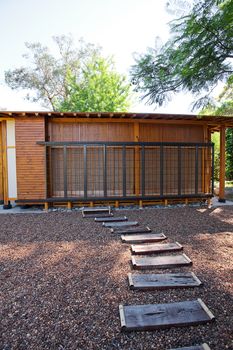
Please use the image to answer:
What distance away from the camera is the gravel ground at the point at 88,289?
1542 millimetres

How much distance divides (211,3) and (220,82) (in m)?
1.27

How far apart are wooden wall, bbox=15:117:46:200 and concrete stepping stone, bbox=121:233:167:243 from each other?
11.0 feet

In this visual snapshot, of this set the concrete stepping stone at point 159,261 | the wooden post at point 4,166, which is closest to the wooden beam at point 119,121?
the wooden post at point 4,166

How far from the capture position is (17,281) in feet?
7.70

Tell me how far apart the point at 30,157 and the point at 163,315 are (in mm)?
5343

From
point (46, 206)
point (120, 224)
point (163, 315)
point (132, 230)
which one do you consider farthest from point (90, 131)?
point (163, 315)

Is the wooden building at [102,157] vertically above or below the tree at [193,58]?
below

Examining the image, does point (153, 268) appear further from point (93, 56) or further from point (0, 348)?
point (93, 56)

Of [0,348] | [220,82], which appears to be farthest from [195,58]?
[0,348]

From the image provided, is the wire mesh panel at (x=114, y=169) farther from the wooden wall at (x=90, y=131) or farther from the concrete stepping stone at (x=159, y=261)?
the concrete stepping stone at (x=159, y=261)

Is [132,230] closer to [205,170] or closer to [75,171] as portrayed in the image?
[75,171]

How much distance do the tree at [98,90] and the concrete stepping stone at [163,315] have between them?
1441 centimetres

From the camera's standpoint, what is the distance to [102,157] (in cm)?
652

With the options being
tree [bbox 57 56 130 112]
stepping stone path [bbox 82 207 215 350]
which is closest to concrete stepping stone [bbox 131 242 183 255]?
stepping stone path [bbox 82 207 215 350]
